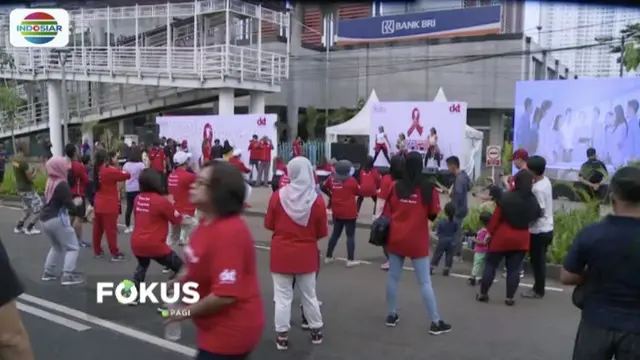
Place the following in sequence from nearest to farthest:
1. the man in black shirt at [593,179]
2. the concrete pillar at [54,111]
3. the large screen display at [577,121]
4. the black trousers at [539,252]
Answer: the black trousers at [539,252] < the man in black shirt at [593,179] < the large screen display at [577,121] < the concrete pillar at [54,111]

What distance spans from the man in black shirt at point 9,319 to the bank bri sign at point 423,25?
35.4 m

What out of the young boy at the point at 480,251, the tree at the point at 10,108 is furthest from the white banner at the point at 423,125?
the tree at the point at 10,108

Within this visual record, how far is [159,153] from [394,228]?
Result: 425 inches

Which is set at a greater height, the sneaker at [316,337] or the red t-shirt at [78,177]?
the red t-shirt at [78,177]

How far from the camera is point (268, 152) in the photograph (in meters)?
20.3

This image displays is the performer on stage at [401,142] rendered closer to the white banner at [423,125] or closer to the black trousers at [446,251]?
the white banner at [423,125]

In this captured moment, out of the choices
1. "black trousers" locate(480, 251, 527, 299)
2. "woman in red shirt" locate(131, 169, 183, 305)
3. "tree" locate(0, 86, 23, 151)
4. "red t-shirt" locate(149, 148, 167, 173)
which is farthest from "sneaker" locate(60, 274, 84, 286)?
"tree" locate(0, 86, 23, 151)

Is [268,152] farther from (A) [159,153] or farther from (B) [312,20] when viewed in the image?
(B) [312,20]

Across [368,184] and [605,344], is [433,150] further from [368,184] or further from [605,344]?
[605,344]

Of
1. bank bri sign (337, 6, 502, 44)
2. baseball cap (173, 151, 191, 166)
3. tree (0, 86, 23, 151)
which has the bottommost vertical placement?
baseball cap (173, 151, 191, 166)

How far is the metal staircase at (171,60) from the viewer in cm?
2625

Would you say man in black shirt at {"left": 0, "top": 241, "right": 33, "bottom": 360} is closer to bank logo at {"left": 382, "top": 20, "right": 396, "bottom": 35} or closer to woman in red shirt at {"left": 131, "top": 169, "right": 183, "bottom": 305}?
woman in red shirt at {"left": 131, "top": 169, "right": 183, "bottom": 305}

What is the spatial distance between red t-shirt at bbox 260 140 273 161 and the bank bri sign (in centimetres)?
2032

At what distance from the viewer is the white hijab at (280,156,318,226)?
18.3 feet
